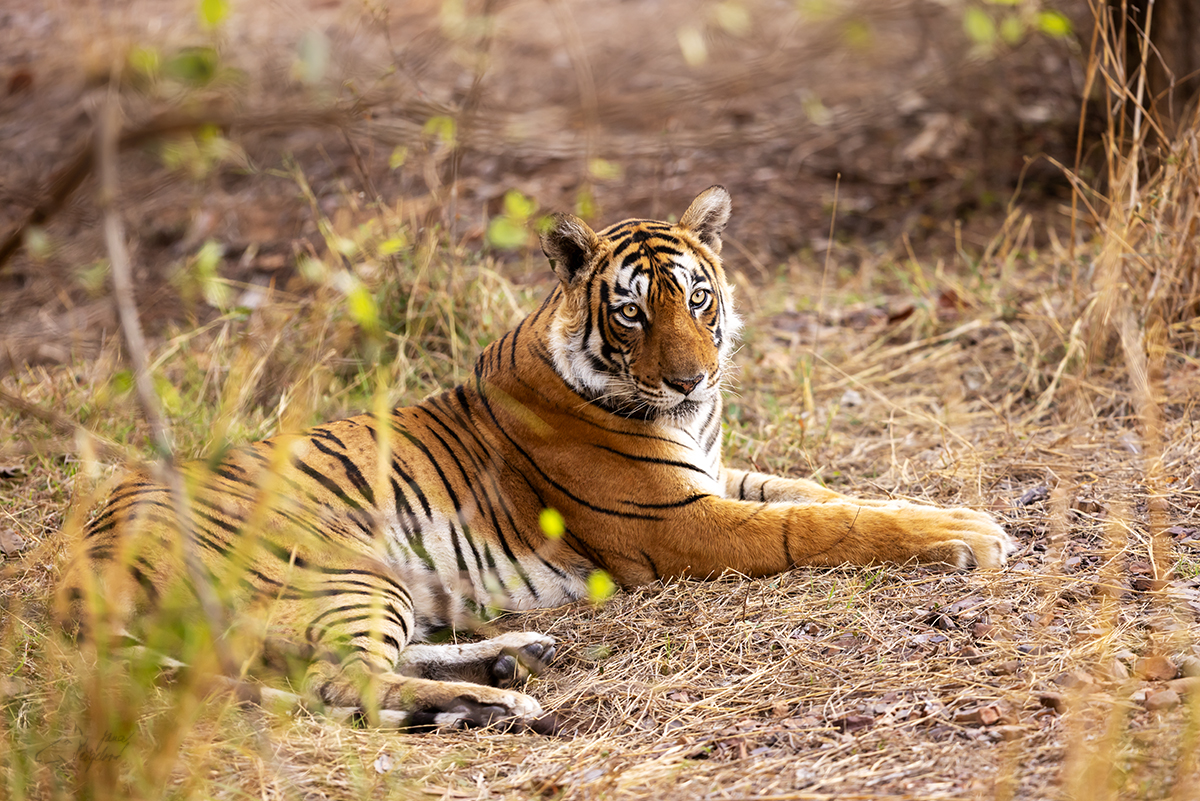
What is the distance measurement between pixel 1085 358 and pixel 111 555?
4.50 metres

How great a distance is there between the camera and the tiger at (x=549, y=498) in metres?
3.43

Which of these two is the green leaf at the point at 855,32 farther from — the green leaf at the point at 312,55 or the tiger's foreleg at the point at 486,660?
the tiger's foreleg at the point at 486,660

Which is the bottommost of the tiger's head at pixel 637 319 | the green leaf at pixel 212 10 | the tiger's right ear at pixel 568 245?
the tiger's head at pixel 637 319

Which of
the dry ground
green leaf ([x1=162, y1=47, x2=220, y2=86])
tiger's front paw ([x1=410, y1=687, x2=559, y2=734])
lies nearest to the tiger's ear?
the dry ground

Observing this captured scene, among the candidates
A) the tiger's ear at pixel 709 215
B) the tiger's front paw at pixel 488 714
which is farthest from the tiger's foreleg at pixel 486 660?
the tiger's ear at pixel 709 215

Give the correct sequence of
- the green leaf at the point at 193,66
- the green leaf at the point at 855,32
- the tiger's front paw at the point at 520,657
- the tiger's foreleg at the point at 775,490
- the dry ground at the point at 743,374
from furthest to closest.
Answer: the tiger's foreleg at the point at 775,490, the tiger's front paw at the point at 520,657, the dry ground at the point at 743,374, the green leaf at the point at 193,66, the green leaf at the point at 855,32

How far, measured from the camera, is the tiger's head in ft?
12.4

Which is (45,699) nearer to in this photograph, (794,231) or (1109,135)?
(1109,135)

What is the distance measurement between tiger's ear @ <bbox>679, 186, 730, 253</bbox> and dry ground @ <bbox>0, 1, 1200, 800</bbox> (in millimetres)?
424

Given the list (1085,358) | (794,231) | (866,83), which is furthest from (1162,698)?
(866,83)

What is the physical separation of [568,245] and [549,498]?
100 centimetres

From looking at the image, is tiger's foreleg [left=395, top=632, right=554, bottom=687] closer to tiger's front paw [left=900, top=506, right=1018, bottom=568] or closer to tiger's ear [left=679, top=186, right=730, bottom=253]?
tiger's front paw [left=900, top=506, right=1018, bottom=568]

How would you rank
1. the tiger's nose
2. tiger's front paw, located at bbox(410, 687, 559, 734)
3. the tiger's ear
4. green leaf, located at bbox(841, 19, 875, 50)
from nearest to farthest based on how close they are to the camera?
green leaf, located at bbox(841, 19, 875, 50) → tiger's front paw, located at bbox(410, 687, 559, 734) → the tiger's nose → the tiger's ear

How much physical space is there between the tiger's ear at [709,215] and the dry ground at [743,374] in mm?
424
